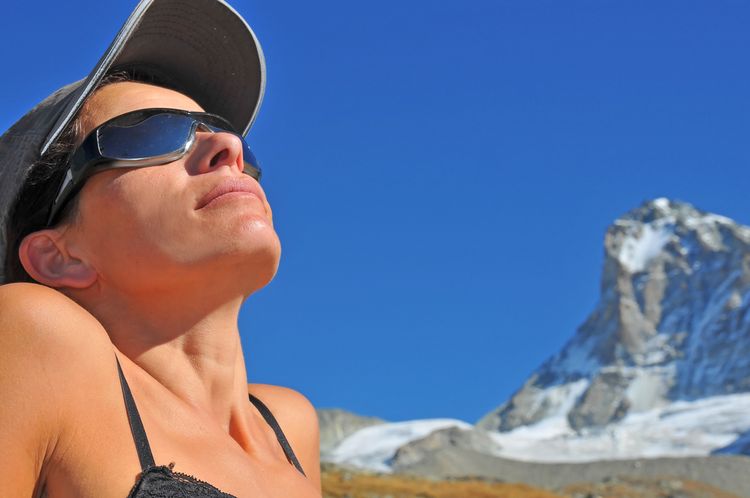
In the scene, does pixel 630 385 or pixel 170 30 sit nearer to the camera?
pixel 170 30

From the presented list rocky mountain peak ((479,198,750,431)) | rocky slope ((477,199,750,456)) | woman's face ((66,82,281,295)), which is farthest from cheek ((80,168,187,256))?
rocky mountain peak ((479,198,750,431))

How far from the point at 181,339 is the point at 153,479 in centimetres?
50

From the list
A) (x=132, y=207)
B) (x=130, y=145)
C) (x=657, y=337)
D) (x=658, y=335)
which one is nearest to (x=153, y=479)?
(x=132, y=207)

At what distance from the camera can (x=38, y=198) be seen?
2.39 metres

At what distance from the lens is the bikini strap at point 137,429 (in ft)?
5.95

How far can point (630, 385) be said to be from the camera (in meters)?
168

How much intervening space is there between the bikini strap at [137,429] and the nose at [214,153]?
1.75ft

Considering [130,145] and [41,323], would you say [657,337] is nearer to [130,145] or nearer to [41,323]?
[130,145]

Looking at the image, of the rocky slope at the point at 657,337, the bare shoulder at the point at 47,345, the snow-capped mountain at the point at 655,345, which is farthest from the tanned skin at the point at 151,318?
the rocky slope at the point at 657,337

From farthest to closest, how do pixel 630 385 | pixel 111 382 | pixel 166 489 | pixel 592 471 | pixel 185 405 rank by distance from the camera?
pixel 630 385 → pixel 592 471 → pixel 185 405 → pixel 111 382 → pixel 166 489

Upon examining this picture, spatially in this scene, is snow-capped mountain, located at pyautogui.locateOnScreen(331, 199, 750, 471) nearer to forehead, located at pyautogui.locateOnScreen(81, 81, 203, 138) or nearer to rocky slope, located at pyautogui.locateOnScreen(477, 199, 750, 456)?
rocky slope, located at pyautogui.locateOnScreen(477, 199, 750, 456)

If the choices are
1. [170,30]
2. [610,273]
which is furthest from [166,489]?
[610,273]

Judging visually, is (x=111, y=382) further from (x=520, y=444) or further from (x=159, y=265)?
(x=520, y=444)

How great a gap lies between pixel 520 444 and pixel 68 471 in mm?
113112
